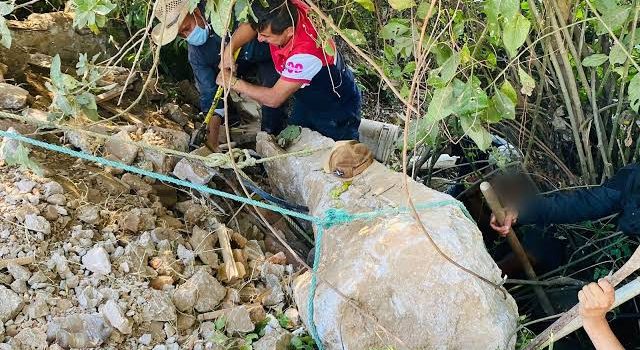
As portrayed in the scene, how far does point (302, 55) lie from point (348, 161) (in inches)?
21.2

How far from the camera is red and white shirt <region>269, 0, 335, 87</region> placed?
9.70 feet

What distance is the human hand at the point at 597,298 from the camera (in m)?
1.77

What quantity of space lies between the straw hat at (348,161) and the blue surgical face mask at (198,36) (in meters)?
0.87

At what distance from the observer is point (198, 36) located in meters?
3.17

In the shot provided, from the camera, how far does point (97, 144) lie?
311 centimetres

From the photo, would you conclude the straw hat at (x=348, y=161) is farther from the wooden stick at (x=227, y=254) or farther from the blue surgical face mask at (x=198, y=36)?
the blue surgical face mask at (x=198, y=36)

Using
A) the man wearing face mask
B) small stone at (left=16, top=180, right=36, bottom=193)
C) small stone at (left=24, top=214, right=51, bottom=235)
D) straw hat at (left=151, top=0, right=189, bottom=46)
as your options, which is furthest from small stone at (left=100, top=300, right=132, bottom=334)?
the man wearing face mask

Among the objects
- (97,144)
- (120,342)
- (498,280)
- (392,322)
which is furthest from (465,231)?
(97,144)

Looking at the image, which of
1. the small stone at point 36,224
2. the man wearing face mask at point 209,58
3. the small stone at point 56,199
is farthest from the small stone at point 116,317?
the man wearing face mask at point 209,58

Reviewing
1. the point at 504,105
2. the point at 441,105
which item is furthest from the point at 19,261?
the point at 504,105

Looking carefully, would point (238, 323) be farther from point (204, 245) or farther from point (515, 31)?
point (515, 31)

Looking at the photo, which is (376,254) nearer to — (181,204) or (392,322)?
(392,322)

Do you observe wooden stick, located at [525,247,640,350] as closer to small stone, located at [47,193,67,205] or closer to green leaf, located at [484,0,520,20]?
green leaf, located at [484,0,520,20]

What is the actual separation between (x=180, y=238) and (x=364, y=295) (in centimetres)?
96
